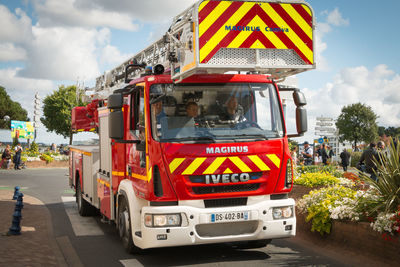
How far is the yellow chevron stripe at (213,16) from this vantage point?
626cm

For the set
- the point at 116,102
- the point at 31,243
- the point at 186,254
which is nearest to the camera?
the point at 116,102

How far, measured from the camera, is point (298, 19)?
22.1 ft

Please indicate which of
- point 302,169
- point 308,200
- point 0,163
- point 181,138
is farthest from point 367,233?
point 0,163

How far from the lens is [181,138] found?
6.41m

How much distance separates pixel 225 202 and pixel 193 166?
2.22ft

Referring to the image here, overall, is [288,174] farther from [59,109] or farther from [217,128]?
[59,109]

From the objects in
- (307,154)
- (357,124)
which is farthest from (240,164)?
(357,124)

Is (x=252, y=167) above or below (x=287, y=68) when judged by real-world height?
below

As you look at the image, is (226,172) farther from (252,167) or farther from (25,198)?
(25,198)

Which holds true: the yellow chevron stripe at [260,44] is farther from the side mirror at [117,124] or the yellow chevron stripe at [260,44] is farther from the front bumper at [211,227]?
the front bumper at [211,227]

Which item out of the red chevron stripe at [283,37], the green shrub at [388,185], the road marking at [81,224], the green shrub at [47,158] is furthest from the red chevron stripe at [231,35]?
the green shrub at [47,158]

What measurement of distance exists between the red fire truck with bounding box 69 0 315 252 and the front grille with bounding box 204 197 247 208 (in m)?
0.01

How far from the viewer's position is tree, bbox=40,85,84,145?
210 feet

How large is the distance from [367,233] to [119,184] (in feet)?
12.6
